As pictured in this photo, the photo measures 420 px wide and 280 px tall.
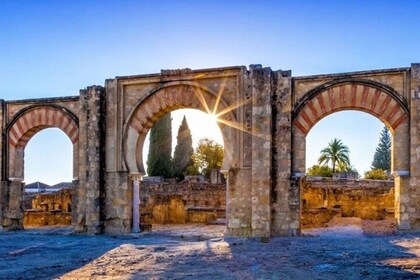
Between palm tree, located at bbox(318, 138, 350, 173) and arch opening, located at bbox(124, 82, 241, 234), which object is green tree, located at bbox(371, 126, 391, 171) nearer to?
palm tree, located at bbox(318, 138, 350, 173)

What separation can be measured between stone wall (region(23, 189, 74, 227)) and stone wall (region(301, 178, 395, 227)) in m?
6.85

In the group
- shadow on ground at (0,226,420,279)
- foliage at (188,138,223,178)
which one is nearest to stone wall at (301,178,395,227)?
shadow on ground at (0,226,420,279)

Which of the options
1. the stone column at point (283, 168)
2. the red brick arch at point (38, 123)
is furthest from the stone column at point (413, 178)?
the red brick arch at point (38, 123)

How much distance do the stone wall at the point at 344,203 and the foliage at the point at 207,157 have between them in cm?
1543

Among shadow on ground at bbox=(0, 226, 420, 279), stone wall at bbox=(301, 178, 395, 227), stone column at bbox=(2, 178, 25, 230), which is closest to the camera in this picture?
shadow on ground at bbox=(0, 226, 420, 279)

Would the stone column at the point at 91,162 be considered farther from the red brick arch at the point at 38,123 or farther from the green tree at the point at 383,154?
the green tree at the point at 383,154

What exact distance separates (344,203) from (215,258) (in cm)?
932

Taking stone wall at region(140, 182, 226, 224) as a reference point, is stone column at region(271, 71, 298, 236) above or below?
above

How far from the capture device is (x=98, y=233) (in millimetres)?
10125

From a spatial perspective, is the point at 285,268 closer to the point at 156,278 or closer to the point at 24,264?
the point at 156,278

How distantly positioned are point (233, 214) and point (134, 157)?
266 cm

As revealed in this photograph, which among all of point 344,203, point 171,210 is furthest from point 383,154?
point 171,210

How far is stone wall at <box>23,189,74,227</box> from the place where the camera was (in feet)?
45.3

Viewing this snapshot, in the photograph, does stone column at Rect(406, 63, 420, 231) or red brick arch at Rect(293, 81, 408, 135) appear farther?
red brick arch at Rect(293, 81, 408, 135)
